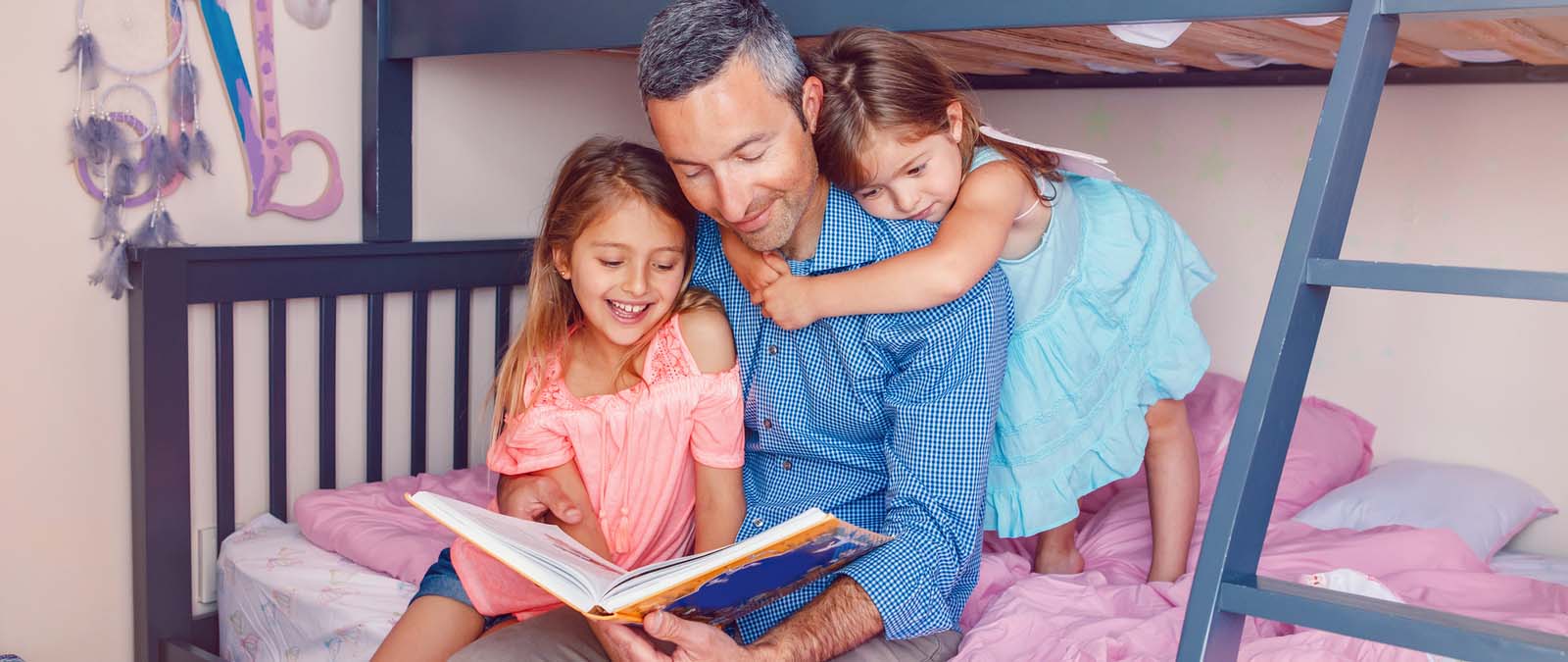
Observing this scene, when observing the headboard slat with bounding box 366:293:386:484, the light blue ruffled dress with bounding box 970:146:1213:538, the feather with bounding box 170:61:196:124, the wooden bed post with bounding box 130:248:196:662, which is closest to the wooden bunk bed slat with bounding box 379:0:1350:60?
the light blue ruffled dress with bounding box 970:146:1213:538

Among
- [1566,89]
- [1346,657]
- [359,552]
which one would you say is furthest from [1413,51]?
[359,552]

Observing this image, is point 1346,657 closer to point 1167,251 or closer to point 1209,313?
point 1167,251

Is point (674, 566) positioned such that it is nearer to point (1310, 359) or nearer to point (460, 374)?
point (1310, 359)

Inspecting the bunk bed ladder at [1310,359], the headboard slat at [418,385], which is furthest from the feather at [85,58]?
the bunk bed ladder at [1310,359]

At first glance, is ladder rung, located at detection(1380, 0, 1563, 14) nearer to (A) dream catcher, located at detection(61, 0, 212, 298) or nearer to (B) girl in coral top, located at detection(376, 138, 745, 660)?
(B) girl in coral top, located at detection(376, 138, 745, 660)

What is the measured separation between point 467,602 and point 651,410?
335 mm

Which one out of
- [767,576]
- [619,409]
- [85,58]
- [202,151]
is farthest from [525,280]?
[767,576]

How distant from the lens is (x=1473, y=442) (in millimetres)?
2268

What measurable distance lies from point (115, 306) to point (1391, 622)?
72.7 inches

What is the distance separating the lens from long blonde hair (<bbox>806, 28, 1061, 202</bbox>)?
1517mm

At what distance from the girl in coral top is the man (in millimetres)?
51

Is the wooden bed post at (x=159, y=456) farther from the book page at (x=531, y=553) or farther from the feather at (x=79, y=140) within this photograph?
the book page at (x=531, y=553)

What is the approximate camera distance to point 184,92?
2.00 metres

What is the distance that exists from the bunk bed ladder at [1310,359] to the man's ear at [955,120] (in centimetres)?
54
